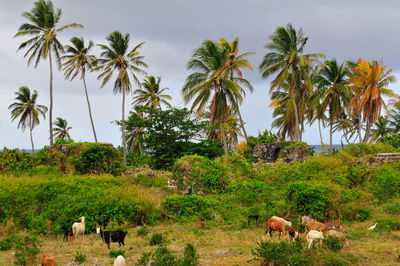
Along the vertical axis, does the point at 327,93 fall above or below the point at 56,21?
below

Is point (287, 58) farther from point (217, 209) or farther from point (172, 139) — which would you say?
point (217, 209)

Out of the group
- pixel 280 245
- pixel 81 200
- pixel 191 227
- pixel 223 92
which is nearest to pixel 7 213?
pixel 81 200

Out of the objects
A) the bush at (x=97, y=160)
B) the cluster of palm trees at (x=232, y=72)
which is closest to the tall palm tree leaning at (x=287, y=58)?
the cluster of palm trees at (x=232, y=72)

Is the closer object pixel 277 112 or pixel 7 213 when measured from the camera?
pixel 7 213

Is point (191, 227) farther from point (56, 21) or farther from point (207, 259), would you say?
point (56, 21)

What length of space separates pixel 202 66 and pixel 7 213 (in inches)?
804

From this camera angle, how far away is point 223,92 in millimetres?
28000

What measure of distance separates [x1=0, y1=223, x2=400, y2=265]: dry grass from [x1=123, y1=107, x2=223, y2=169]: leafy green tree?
16682 mm

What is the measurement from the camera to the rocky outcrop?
2306 cm

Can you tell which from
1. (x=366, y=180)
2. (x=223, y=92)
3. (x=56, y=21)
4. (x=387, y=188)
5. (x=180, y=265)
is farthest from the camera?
(x=56, y=21)

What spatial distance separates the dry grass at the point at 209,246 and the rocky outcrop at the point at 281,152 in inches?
476

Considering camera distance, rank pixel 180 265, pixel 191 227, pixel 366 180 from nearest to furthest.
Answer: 1. pixel 180 265
2. pixel 191 227
3. pixel 366 180

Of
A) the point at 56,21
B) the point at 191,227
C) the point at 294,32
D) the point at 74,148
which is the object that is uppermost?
the point at 56,21

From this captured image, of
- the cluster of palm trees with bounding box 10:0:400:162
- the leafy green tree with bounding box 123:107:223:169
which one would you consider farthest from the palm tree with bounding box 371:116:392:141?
the leafy green tree with bounding box 123:107:223:169
